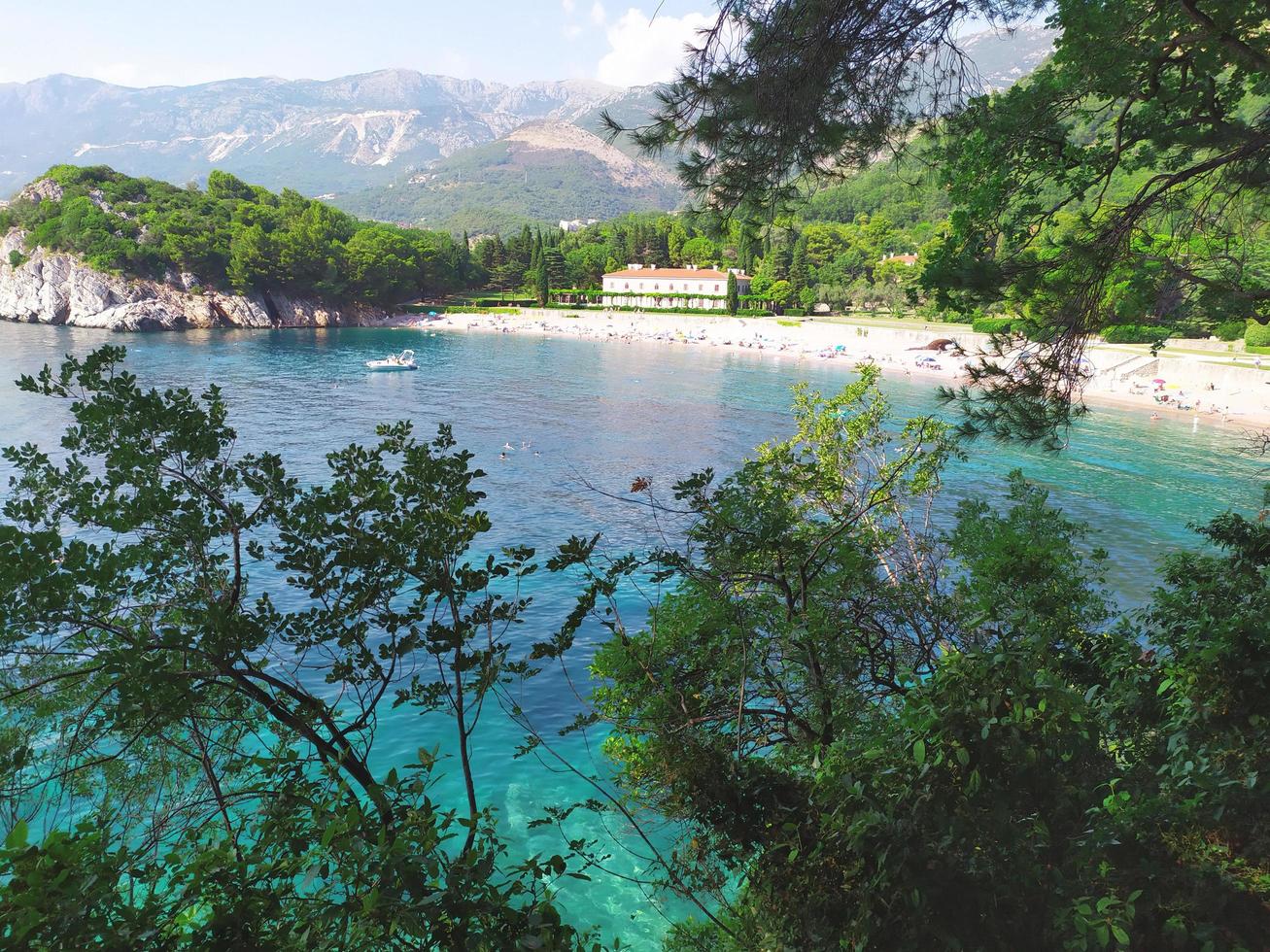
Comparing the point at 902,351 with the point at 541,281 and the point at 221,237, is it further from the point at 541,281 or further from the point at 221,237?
the point at 221,237

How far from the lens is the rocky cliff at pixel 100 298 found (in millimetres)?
67625

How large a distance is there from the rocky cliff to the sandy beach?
1860 cm

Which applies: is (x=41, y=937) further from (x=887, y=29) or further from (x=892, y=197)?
(x=892, y=197)

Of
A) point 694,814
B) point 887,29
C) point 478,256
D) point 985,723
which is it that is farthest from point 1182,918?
point 478,256

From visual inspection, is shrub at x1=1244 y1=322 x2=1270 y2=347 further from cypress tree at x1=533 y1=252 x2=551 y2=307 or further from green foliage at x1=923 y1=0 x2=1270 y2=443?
cypress tree at x1=533 y1=252 x2=551 y2=307

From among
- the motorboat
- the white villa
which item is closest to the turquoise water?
the motorboat

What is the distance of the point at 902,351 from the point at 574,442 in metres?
34.6

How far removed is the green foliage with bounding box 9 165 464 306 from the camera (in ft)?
230

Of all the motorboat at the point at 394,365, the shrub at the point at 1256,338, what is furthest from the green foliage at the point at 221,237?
the shrub at the point at 1256,338

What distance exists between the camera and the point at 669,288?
87562 mm

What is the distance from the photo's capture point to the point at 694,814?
3.78m

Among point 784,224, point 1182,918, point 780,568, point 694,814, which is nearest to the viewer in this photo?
point 1182,918

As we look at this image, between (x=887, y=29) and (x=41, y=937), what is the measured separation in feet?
17.9

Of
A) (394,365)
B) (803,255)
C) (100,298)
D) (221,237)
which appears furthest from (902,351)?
(100,298)
